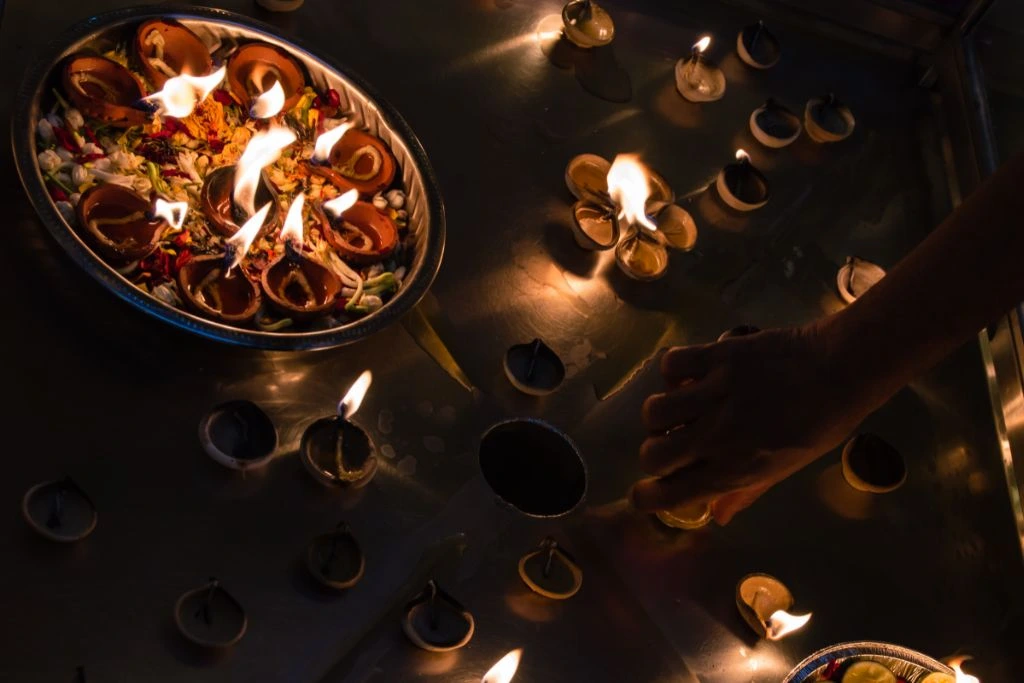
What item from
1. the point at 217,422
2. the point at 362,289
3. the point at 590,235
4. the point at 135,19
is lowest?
the point at 217,422

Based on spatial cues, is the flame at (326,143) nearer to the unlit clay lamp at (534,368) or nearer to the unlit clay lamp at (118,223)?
the unlit clay lamp at (118,223)

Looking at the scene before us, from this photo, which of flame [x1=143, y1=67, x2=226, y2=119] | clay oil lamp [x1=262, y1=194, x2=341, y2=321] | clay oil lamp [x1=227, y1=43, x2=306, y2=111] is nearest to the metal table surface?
clay oil lamp [x1=262, y1=194, x2=341, y2=321]

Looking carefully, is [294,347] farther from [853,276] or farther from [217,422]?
[853,276]

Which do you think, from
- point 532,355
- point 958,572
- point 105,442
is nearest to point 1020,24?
point 958,572

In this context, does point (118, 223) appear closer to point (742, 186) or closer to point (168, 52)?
point (168, 52)

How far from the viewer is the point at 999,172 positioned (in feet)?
6.57

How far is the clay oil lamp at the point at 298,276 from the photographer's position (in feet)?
7.21

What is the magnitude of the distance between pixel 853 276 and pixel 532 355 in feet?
3.84

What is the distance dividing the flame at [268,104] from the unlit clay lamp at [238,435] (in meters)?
0.80

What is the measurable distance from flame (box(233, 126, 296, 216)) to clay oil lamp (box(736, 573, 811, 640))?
4.97 ft

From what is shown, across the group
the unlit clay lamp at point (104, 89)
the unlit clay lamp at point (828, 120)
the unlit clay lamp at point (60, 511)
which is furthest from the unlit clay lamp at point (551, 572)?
the unlit clay lamp at point (828, 120)

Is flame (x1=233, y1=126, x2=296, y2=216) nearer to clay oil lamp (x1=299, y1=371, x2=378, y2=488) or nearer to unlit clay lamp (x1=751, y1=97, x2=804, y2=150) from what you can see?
clay oil lamp (x1=299, y1=371, x2=378, y2=488)

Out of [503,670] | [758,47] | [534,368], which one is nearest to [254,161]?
[534,368]

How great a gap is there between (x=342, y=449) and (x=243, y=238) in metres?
0.53
